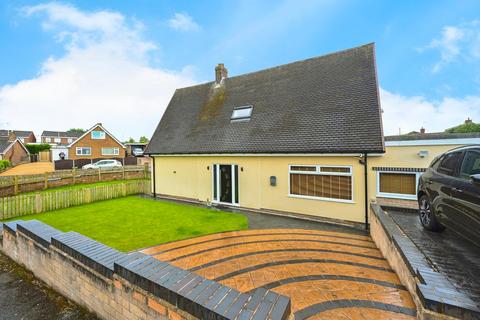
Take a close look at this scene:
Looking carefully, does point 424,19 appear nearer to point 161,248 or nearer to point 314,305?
point 314,305

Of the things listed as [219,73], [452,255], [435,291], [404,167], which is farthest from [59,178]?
[452,255]

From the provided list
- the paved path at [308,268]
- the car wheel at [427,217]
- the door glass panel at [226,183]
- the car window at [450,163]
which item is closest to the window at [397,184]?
the paved path at [308,268]

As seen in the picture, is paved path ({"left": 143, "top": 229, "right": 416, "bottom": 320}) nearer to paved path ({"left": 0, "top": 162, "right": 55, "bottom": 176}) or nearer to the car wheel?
the car wheel

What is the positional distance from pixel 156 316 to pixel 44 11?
48.2 ft

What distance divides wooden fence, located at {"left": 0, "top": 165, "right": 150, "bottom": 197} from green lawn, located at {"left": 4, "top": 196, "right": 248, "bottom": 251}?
7006 millimetres

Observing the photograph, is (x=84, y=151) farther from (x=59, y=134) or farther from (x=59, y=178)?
(x=59, y=134)

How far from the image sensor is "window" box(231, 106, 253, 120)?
13.0 meters

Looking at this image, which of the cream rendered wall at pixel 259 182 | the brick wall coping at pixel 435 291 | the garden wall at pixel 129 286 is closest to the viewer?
the garden wall at pixel 129 286

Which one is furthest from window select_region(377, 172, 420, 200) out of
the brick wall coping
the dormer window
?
the dormer window

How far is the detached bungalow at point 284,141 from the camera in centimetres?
913

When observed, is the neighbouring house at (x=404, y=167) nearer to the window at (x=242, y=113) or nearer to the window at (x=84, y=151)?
the window at (x=242, y=113)

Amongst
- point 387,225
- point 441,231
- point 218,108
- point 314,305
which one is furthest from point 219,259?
point 218,108

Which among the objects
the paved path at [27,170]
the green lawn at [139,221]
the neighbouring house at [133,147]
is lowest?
the green lawn at [139,221]

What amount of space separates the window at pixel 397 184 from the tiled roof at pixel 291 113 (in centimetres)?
150
